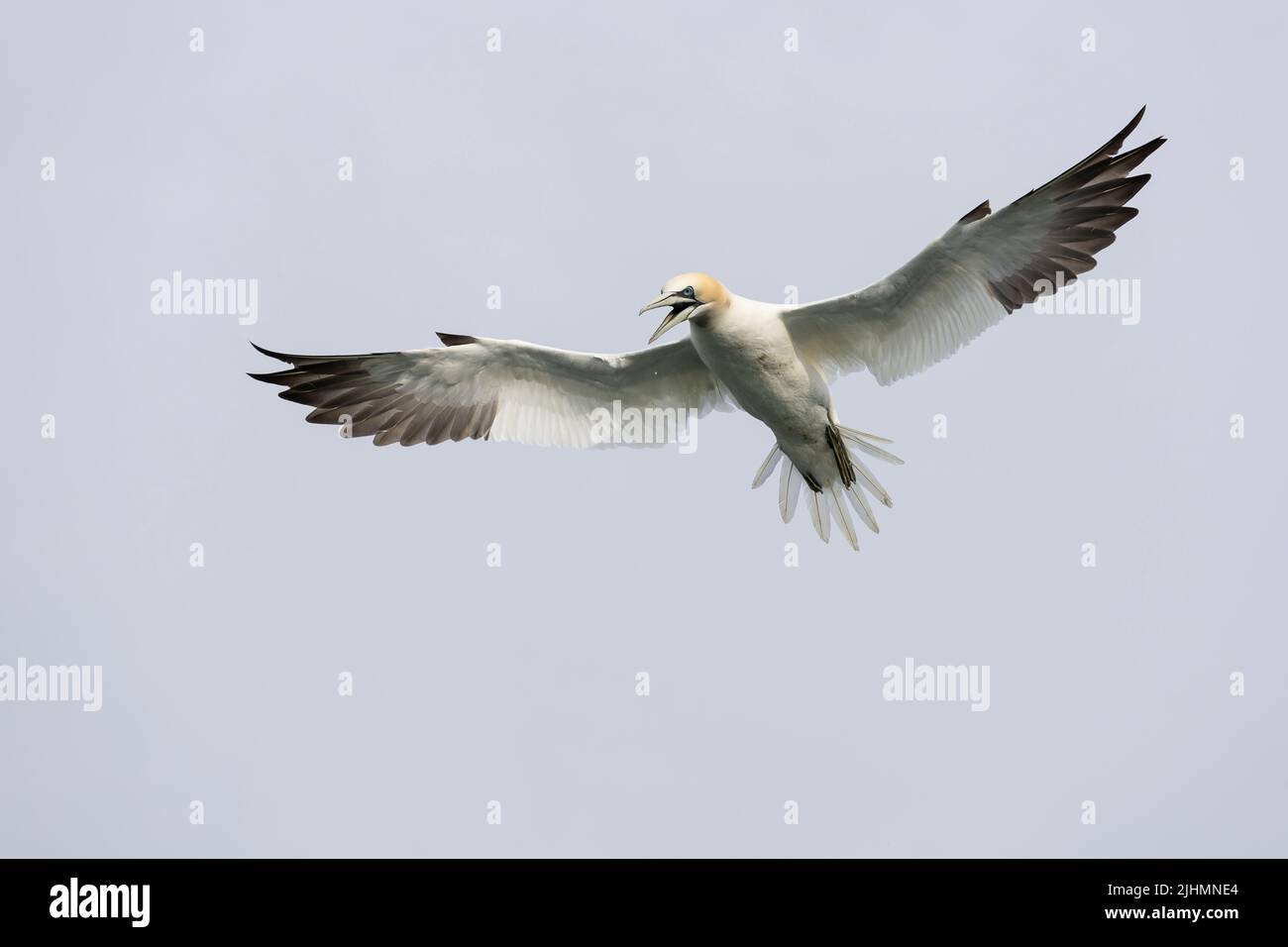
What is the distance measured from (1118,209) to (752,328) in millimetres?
3153

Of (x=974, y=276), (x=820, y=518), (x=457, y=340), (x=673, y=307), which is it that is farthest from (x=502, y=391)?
(x=974, y=276)

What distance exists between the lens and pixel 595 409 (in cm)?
1573

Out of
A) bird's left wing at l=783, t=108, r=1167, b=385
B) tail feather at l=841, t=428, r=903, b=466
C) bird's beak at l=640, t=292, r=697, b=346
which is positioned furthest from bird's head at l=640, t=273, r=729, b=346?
tail feather at l=841, t=428, r=903, b=466

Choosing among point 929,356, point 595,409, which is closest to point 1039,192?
point 929,356

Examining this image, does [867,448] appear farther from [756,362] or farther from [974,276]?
[974,276]

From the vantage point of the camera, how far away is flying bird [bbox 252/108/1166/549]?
13.7 meters

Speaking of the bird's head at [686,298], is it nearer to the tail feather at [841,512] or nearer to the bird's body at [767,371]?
the bird's body at [767,371]

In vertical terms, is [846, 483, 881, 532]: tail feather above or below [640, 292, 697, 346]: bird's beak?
below

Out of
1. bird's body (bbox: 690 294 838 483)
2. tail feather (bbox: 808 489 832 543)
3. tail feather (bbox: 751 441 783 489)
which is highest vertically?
bird's body (bbox: 690 294 838 483)

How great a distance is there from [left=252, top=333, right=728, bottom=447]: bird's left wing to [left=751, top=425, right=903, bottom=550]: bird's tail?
0.90 m

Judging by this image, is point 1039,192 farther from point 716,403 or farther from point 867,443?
point 716,403

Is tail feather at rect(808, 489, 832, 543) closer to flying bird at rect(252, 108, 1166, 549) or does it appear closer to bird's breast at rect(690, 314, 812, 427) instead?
flying bird at rect(252, 108, 1166, 549)

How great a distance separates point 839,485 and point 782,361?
4.87 ft

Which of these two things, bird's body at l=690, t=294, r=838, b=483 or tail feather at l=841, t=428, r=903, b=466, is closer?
bird's body at l=690, t=294, r=838, b=483
